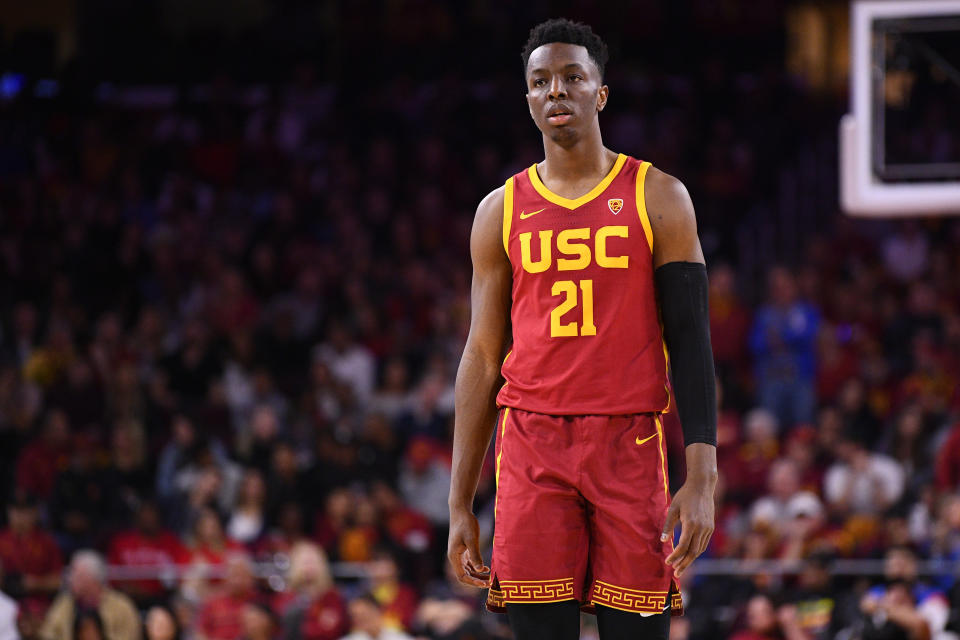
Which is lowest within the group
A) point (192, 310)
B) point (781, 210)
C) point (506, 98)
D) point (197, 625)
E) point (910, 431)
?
point (197, 625)

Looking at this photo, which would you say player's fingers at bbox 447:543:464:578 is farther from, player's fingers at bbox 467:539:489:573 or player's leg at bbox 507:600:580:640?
player's leg at bbox 507:600:580:640

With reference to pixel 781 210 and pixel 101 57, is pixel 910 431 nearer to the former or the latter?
pixel 781 210

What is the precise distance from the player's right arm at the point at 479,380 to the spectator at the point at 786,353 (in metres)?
9.08

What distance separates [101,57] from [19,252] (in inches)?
160

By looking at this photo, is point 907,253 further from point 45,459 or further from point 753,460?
point 45,459

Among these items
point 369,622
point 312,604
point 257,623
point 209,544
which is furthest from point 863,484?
point 209,544

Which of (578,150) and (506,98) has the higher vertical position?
(506,98)

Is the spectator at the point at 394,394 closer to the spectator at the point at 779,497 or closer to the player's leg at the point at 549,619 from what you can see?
the spectator at the point at 779,497

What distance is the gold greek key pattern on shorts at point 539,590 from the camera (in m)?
4.00

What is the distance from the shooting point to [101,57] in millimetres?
18234

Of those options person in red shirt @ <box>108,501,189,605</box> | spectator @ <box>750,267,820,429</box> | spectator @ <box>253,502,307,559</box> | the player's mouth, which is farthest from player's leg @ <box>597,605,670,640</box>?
spectator @ <box>750,267,820,429</box>

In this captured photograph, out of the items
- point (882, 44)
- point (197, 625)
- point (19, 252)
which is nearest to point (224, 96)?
point (19, 252)

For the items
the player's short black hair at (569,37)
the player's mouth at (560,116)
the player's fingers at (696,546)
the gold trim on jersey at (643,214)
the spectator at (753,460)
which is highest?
the player's short black hair at (569,37)

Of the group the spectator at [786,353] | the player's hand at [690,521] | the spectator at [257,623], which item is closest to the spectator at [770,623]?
the spectator at [257,623]
